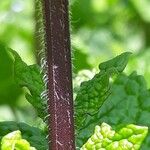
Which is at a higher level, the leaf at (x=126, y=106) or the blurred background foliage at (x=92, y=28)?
the blurred background foliage at (x=92, y=28)

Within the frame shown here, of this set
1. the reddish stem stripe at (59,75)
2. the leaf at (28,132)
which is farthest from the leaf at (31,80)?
the leaf at (28,132)

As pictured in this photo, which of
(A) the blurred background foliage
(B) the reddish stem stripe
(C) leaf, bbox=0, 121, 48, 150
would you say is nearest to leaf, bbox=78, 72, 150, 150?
(C) leaf, bbox=0, 121, 48, 150

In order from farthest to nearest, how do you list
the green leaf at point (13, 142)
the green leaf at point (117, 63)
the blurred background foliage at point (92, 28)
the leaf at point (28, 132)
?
the blurred background foliage at point (92, 28) < the leaf at point (28, 132) < the green leaf at point (117, 63) < the green leaf at point (13, 142)

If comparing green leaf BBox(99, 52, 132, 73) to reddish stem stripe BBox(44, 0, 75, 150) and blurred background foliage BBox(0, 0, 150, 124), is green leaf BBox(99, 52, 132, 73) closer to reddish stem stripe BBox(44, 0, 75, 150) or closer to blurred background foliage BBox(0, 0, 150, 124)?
reddish stem stripe BBox(44, 0, 75, 150)

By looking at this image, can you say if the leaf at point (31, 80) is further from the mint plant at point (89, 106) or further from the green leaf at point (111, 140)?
the green leaf at point (111, 140)

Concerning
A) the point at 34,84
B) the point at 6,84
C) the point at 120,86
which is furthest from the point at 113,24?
the point at 34,84

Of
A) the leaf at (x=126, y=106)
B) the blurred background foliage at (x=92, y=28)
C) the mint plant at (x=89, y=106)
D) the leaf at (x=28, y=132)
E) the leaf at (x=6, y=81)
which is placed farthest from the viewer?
the blurred background foliage at (x=92, y=28)

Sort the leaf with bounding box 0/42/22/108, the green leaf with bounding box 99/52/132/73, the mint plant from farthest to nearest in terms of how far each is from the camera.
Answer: the leaf with bounding box 0/42/22/108 → the green leaf with bounding box 99/52/132/73 → the mint plant

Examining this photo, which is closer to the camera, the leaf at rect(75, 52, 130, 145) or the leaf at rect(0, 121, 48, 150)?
the leaf at rect(75, 52, 130, 145)
